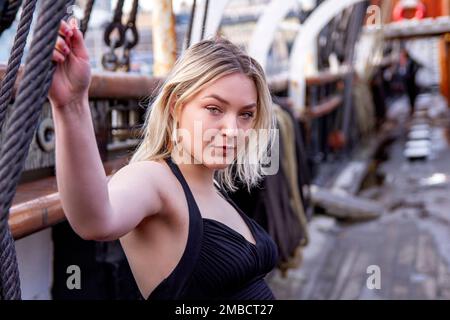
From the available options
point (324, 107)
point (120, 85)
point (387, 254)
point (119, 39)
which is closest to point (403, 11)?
point (324, 107)

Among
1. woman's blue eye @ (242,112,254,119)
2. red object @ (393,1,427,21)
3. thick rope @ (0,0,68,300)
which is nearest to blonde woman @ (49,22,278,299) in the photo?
woman's blue eye @ (242,112,254,119)

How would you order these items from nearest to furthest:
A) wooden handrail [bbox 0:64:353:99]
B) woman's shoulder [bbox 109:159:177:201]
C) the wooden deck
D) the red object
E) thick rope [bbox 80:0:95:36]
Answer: woman's shoulder [bbox 109:159:177:201], thick rope [bbox 80:0:95:36], wooden handrail [bbox 0:64:353:99], the wooden deck, the red object

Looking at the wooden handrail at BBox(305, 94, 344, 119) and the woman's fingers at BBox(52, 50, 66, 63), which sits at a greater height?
the wooden handrail at BBox(305, 94, 344, 119)

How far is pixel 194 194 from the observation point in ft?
3.79

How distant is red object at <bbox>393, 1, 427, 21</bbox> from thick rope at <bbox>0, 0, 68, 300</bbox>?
14.2m

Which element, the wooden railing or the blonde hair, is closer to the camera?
the blonde hair

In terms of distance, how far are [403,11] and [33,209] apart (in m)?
14.0

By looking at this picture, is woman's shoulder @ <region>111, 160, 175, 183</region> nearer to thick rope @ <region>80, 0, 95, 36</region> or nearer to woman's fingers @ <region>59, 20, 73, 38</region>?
woman's fingers @ <region>59, 20, 73, 38</region>

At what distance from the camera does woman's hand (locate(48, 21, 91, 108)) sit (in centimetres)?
74

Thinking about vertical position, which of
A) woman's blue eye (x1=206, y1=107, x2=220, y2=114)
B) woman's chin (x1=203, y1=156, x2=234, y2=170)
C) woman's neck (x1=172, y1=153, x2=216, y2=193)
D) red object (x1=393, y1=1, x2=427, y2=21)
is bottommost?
woman's neck (x1=172, y1=153, x2=216, y2=193)

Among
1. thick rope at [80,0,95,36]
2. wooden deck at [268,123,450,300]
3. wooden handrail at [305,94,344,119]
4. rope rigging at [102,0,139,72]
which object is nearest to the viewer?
thick rope at [80,0,95,36]

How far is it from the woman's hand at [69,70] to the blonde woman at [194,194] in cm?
16

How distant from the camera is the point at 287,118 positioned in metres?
3.41

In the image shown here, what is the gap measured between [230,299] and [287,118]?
2.38 meters
